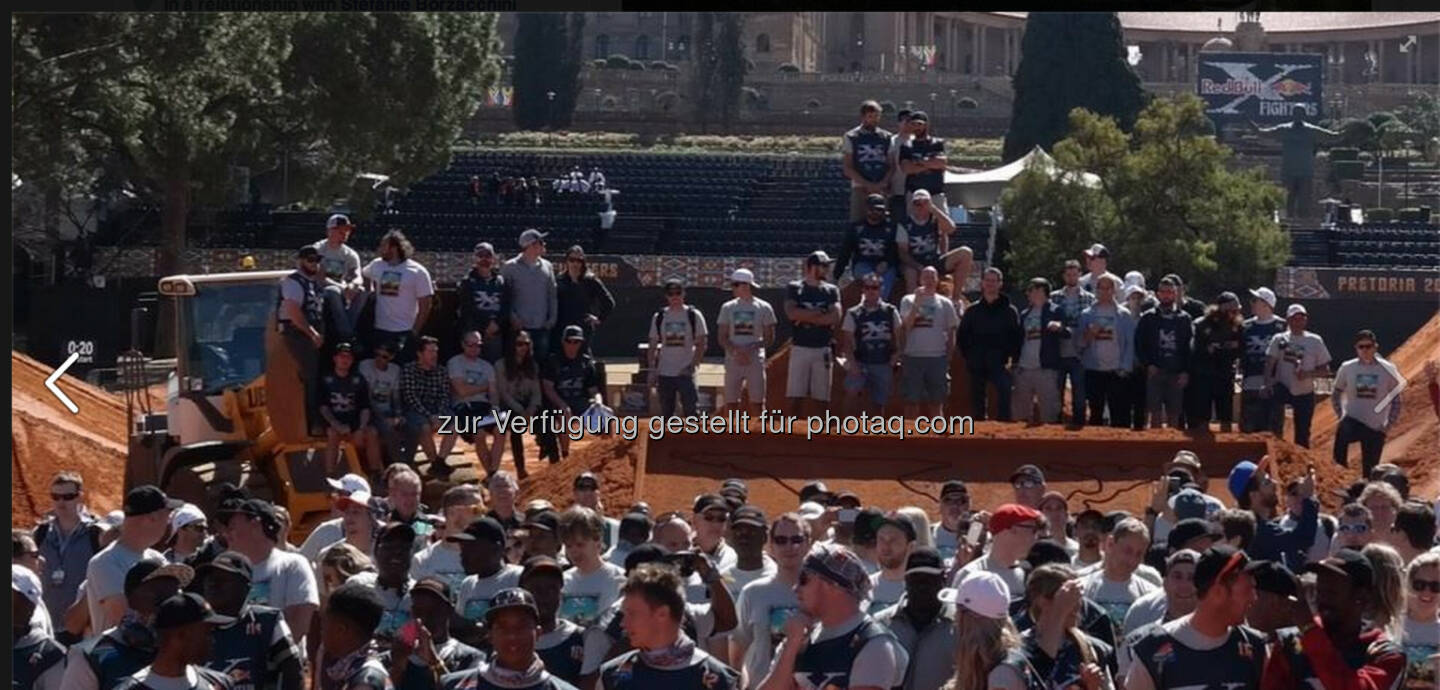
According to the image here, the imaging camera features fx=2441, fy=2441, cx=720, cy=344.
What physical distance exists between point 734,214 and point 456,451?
44.1 m

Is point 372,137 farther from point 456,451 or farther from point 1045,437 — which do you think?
point 1045,437

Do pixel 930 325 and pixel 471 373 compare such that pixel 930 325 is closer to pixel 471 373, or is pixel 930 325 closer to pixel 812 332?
pixel 812 332

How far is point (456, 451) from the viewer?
20.7m

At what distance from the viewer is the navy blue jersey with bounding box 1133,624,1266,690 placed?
26.5 ft

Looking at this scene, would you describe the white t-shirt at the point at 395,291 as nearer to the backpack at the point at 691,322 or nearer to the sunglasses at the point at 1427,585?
the backpack at the point at 691,322

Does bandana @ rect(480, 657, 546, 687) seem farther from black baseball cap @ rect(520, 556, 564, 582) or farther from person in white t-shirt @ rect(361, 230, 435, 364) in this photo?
person in white t-shirt @ rect(361, 230, 435, 364)

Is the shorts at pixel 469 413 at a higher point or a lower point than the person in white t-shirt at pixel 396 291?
lower

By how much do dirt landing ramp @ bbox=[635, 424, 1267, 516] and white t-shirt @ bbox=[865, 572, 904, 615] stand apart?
7.72 metres

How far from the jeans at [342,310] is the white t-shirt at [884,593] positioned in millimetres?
8487

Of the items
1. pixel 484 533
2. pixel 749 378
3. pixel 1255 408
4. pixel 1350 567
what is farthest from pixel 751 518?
pixel 1255 408

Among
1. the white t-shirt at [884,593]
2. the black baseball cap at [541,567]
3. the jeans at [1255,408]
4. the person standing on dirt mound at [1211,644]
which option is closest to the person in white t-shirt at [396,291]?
the jeans at [1255,408]

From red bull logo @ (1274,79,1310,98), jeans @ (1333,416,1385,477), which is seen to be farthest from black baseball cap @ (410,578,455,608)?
red bull logo @ (1274,79,1310,98)

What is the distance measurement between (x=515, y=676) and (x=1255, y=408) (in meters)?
12.8

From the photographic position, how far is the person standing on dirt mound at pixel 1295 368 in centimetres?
1941
